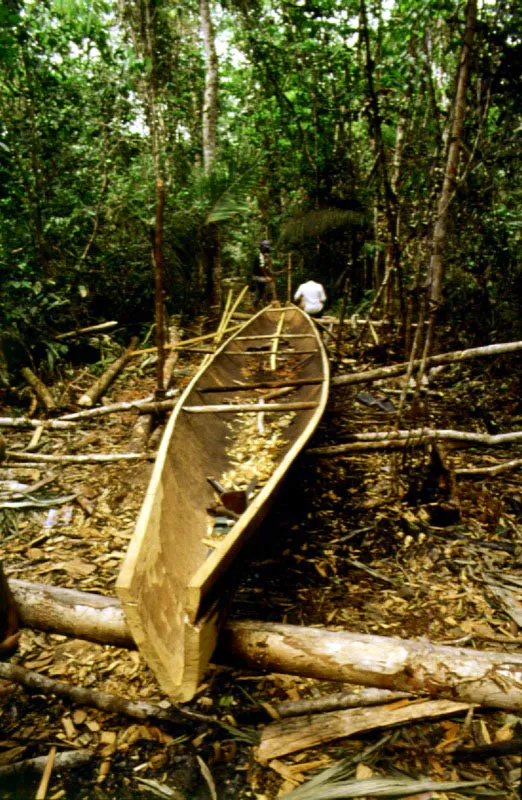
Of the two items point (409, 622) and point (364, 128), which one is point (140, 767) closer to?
point (409, 622)

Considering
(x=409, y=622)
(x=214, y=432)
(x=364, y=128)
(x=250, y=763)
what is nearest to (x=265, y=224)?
(x=364, y=128)

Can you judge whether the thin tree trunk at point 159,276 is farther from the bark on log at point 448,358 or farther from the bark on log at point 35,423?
the bark on log at point 448,358

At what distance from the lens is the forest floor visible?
2.11 m

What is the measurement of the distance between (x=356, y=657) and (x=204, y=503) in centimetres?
156

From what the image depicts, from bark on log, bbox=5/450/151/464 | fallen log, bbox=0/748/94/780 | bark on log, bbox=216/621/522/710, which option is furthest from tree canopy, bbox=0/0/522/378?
fallen log, bbox=0/748/94/780

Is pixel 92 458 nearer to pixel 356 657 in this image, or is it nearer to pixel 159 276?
pixel 159 276

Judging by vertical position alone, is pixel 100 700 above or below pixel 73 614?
below

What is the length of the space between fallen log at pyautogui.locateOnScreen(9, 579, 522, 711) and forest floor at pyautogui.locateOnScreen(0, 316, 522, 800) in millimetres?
349

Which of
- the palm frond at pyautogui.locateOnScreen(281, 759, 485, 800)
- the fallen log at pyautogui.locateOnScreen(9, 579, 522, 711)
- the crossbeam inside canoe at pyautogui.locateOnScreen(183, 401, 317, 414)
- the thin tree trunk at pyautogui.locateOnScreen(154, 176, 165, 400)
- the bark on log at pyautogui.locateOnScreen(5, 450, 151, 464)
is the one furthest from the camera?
the bark on log at pyautogui.locateOnScreen(5, 450, 151, 464)

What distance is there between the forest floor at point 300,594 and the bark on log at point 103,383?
0.74ft

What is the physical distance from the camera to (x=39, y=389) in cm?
616

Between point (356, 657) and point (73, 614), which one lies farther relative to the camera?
point (73, 614)

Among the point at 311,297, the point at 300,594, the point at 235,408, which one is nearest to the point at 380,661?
the point at 300,594

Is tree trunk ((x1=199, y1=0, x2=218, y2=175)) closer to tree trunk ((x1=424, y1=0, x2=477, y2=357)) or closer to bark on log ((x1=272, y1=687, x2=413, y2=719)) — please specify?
tree trunk ((x1=424, y1=0, x2=477, y2=357))
